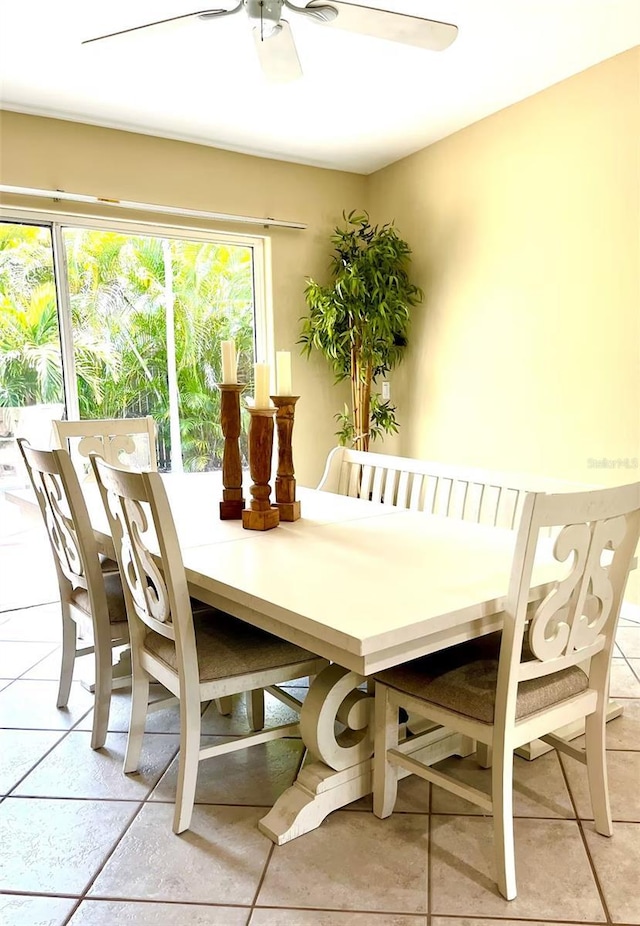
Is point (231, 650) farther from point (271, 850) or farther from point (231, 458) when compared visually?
point (231, 458)

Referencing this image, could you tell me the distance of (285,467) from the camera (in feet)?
7.54

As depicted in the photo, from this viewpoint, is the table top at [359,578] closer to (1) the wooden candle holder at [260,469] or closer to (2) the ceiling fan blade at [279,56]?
(1) the wooden candle holder at [260,469]

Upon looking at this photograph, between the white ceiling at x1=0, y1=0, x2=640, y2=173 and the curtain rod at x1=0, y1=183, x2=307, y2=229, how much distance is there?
37cm

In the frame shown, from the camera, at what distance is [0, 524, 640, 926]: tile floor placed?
4.87 feet

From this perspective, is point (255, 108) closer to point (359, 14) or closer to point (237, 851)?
point (359, 14)

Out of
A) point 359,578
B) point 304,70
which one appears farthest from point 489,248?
point 359,578

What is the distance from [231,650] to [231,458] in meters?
0.71

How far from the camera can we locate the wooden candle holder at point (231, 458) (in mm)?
2221

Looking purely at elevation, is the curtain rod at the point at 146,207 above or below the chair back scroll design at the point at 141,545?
above

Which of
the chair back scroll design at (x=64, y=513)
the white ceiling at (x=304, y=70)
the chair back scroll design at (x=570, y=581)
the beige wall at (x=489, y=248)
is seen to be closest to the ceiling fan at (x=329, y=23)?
the white ceiling at (x=304, y=70)

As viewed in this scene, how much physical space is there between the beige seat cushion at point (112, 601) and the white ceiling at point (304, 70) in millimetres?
1700

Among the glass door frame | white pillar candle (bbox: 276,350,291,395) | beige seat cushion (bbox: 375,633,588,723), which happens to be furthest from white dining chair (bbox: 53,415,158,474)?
beige seat cushion (bbox: 375,633,588,723)

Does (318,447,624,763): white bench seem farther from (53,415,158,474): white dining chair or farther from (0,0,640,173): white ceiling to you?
(0,0,640,173): white ceiling

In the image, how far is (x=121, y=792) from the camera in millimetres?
1938
